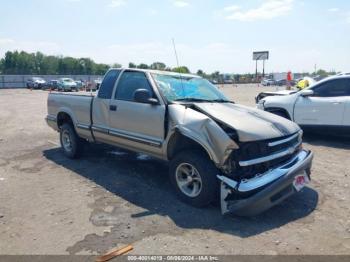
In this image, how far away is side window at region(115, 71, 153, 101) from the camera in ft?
18.7

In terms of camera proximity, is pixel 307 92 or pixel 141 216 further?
pixel 307 92

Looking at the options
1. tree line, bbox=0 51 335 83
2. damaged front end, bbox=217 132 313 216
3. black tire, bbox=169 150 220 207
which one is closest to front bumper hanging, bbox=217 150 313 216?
damaged front end, bbox=217 132 313 216

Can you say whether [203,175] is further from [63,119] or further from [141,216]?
[63,119]

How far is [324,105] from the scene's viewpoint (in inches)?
339

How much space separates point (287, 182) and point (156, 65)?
5.48 metres

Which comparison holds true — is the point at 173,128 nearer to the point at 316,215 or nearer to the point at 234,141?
the point at 234,141

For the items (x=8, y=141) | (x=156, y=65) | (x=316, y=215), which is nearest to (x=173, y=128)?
(x=316, y=215)

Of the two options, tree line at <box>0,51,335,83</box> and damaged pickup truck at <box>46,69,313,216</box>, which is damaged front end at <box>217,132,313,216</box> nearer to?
damaged pickup truck at <box>46,69,313,216</box>

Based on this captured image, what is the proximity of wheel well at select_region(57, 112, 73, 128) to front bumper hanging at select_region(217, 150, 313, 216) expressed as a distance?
428 centimetres

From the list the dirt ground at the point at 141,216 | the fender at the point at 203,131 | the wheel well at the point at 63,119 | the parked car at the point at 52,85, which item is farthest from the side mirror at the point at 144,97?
the parked car at the point at 52,85

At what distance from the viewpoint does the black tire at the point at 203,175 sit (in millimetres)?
4398

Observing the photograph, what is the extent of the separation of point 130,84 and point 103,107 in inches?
28.8

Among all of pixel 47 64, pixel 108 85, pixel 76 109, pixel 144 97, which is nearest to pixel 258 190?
pixel 144 97

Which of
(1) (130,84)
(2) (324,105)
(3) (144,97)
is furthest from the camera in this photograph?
(2) (324,105)
